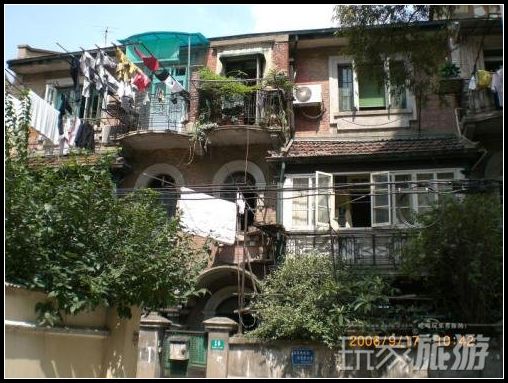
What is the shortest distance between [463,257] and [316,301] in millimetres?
3452

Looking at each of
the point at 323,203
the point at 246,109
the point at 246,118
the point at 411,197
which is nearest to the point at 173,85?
the point at 246,109

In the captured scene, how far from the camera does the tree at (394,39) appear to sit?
448 inches

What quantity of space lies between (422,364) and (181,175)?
9006mm

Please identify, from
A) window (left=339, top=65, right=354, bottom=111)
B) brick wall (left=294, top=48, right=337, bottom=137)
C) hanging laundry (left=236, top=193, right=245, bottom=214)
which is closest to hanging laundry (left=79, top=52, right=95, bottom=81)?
hanging laundry (left=236, top=193, right=245, bottom=214)

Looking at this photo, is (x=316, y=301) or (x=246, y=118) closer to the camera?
(x=316, y=301)

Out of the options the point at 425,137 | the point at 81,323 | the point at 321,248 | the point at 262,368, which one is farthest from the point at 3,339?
the point at 425,137

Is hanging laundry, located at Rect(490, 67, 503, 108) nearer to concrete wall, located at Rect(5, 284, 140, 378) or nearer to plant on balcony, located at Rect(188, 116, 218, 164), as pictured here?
plant on balcony, located at Rect(188, 116, 218, 164)

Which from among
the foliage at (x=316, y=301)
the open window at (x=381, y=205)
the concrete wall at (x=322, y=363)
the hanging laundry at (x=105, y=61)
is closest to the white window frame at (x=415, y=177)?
the open window at (x=381, y=205)

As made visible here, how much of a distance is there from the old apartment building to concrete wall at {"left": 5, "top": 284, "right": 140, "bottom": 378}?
3.77 metres

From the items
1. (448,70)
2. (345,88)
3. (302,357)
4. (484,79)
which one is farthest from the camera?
(345,88)

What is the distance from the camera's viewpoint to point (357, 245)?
44.4 ft

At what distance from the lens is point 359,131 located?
15.4 m

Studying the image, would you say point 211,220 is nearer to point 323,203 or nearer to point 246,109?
point 323,203
